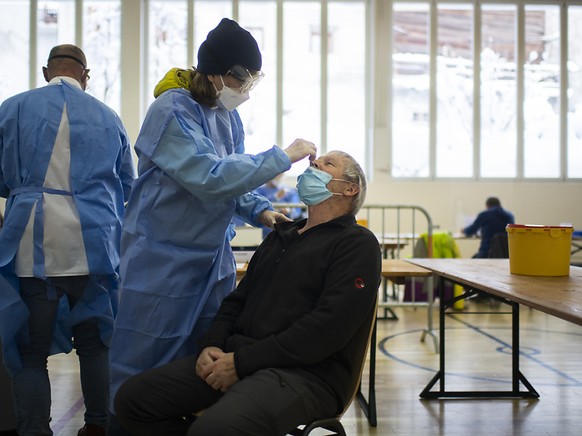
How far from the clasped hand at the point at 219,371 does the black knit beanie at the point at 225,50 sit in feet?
2.83

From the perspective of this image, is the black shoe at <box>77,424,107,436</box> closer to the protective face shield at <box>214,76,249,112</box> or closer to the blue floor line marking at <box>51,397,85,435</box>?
the blue floor line marking at <box>51,397,85,435</box>

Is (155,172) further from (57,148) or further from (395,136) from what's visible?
(395,136)

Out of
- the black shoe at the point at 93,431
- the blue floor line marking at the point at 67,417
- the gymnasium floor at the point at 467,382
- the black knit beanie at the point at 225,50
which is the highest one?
the black knit beanie at the point at 225,50

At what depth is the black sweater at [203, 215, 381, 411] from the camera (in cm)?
167

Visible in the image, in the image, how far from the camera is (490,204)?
22.9ft

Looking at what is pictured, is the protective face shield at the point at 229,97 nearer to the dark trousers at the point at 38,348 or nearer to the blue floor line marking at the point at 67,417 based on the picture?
the dark trousers at the point at 38,348

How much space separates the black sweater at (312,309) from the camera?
5.46 feet

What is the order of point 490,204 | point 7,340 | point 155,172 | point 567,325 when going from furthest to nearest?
1. point 490,204
2. point 567,325
3. point 7,340
4. point 155,172

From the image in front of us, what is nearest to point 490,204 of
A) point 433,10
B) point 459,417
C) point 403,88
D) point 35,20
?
point 403,88

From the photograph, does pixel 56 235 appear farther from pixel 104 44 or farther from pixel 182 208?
pixel 104 44

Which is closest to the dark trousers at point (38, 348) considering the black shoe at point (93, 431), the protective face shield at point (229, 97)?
the black shoe at point (93, 431)

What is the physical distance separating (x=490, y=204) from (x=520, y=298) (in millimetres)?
5480

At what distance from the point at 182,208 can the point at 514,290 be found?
1039 millimetres

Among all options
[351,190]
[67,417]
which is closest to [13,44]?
[67,417]
